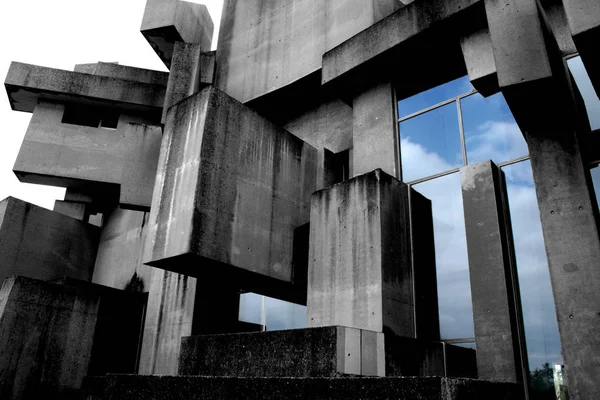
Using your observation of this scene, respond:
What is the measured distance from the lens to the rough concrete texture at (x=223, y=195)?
10.3 meters

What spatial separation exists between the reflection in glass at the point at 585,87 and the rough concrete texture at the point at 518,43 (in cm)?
212

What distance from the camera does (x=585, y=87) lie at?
31.6 feet

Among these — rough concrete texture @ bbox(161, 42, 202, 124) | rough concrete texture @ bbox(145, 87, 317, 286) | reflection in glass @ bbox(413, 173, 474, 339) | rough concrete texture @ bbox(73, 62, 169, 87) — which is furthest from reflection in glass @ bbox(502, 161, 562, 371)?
rough concrete texture @ bbox(73, 62, 169, 87)

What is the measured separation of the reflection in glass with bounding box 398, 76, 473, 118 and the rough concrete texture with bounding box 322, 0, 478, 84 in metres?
1.45

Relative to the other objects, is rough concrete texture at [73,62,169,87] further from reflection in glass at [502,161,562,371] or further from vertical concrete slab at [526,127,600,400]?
vertical concrete slab at [526,127,600,400]

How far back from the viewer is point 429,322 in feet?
32.3

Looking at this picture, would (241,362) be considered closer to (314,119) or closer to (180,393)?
(180,393)

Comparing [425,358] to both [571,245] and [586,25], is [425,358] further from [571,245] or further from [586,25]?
[586,25]

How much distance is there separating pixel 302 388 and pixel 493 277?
4.92 meters

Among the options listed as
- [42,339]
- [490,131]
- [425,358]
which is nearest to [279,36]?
[490,131]

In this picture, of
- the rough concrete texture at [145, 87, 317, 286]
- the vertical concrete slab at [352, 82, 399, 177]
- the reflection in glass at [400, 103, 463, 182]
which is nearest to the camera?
the rough concrete texture at [145, 87, 317, 286]

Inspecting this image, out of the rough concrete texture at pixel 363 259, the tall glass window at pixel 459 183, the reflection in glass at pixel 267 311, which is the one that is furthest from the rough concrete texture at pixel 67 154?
the tall glass window at pixel 459 183

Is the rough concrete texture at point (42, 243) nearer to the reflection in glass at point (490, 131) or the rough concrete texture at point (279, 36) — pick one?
the rough concrete texture at point (279, 36)

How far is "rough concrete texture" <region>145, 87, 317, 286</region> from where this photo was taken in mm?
10281
